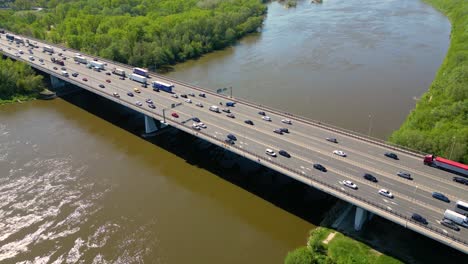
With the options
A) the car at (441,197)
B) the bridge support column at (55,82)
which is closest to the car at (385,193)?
the car at (441,197)

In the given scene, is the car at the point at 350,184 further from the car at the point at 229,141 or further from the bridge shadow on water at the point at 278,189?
the car at the point at 229,141

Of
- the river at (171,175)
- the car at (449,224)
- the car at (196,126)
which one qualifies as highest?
the car at (196,126)

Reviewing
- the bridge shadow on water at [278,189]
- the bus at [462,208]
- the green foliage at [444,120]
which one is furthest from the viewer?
the green foliage at [444,120]

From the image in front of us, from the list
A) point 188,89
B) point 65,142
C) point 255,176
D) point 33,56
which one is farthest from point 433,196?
point 33,56

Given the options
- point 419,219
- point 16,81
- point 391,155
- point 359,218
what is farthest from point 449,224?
point 16,81

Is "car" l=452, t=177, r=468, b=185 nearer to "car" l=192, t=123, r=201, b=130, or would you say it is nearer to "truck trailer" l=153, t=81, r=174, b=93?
"car" l=192, t=123, r=201, b=130

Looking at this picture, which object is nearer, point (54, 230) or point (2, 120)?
point (54, 230)

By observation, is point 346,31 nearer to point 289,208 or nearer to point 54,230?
point 289,208
